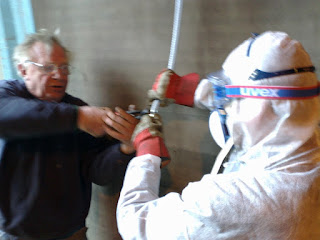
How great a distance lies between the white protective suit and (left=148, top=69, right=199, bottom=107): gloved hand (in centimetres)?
30

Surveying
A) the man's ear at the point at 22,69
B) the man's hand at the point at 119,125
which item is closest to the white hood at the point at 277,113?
the man's hand at the point at 119,125

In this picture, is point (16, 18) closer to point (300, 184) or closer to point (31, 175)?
point (31, 175)

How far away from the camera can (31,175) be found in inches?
44.4

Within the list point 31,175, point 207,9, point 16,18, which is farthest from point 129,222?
point 16,18

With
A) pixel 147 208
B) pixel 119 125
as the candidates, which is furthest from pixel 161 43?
pixel 147 208

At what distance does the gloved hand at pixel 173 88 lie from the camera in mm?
1012

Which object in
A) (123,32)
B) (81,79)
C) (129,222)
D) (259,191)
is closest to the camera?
(259,191)

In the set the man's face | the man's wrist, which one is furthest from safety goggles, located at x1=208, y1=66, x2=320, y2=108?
the man's face

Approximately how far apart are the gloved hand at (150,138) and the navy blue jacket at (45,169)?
25 centimetres

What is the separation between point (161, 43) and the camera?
1.20 m

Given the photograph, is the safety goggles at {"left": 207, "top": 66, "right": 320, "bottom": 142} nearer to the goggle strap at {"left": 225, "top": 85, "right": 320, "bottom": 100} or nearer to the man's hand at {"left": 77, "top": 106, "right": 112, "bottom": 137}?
the goggle strap at {"left": 225, "top": 85, "right": 320, "bottom": 100}

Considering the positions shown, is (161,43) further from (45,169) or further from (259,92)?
(45,169)

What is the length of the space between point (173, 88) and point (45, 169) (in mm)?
643

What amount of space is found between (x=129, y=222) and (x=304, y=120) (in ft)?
1.81
